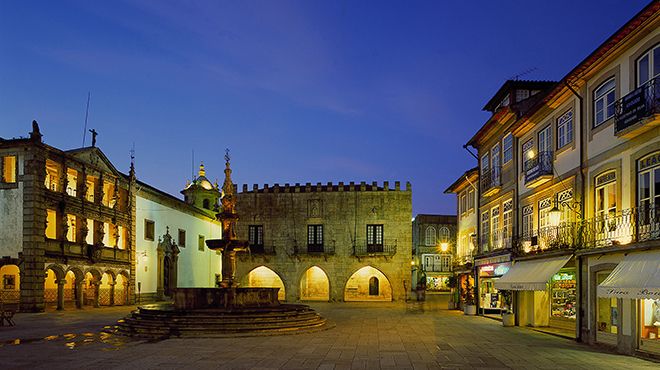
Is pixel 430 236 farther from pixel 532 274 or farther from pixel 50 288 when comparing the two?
pixel 532 274

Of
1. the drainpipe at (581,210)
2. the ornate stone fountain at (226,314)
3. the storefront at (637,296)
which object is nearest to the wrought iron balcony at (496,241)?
the drainpipe at (581,210)

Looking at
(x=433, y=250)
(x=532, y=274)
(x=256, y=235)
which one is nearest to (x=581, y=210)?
(x=532, y=274)

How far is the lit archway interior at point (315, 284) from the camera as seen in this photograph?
5031 centimetres

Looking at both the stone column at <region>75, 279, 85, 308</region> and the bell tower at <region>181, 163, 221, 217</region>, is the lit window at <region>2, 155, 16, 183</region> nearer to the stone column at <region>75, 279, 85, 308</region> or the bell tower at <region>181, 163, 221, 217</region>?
the stone column at <region>75, 279, 85, 308</region>

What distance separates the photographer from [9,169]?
3155 centimetres

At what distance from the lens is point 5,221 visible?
31.0m

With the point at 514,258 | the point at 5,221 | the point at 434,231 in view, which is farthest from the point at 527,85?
the point at 434,231

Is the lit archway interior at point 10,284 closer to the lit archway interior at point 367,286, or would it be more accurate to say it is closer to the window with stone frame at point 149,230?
the window with stone frame at point 149,230

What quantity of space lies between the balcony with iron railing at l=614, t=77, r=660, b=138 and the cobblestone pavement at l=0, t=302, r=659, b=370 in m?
5.36

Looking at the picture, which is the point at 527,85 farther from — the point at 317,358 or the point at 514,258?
the point at 317,358

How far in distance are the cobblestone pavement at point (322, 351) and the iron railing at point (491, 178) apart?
774 cm

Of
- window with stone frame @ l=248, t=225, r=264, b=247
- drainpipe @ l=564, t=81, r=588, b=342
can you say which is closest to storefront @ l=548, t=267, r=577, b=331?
drainpipe @ l=564, t=81, r=588, b=342

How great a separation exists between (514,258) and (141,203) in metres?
27.2

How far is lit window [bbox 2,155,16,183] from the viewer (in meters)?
31.4
